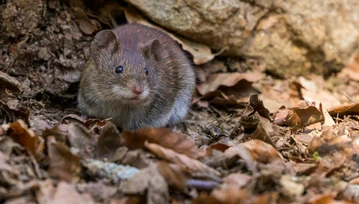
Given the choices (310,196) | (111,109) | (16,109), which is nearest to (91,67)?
(111,109)

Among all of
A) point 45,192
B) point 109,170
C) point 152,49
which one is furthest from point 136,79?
point 45,192

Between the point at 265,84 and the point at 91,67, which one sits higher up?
the point at 91,67

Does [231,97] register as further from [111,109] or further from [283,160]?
[283,160]

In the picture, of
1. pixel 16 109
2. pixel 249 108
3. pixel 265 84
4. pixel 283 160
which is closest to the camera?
pixel 283 160

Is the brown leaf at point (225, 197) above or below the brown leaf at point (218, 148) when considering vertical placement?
above

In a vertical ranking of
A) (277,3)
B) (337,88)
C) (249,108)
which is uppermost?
(277,3)

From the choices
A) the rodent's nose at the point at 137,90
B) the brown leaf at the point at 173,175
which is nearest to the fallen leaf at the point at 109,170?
the brown leaf at the point at 173,175

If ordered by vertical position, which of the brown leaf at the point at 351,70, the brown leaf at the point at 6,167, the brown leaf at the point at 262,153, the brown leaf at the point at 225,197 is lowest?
the brown leaf at the point at 351,70

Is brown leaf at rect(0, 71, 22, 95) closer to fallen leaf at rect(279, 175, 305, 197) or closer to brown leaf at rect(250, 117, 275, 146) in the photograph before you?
brown leaf at rect(250, 117, 275, 146)

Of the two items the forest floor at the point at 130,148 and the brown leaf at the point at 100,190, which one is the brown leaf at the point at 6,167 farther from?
the brown leaf at the point at 100,190

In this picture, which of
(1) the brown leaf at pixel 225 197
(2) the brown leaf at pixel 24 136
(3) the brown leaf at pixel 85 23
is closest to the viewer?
(1) the brown leaf at pixel 225 197
